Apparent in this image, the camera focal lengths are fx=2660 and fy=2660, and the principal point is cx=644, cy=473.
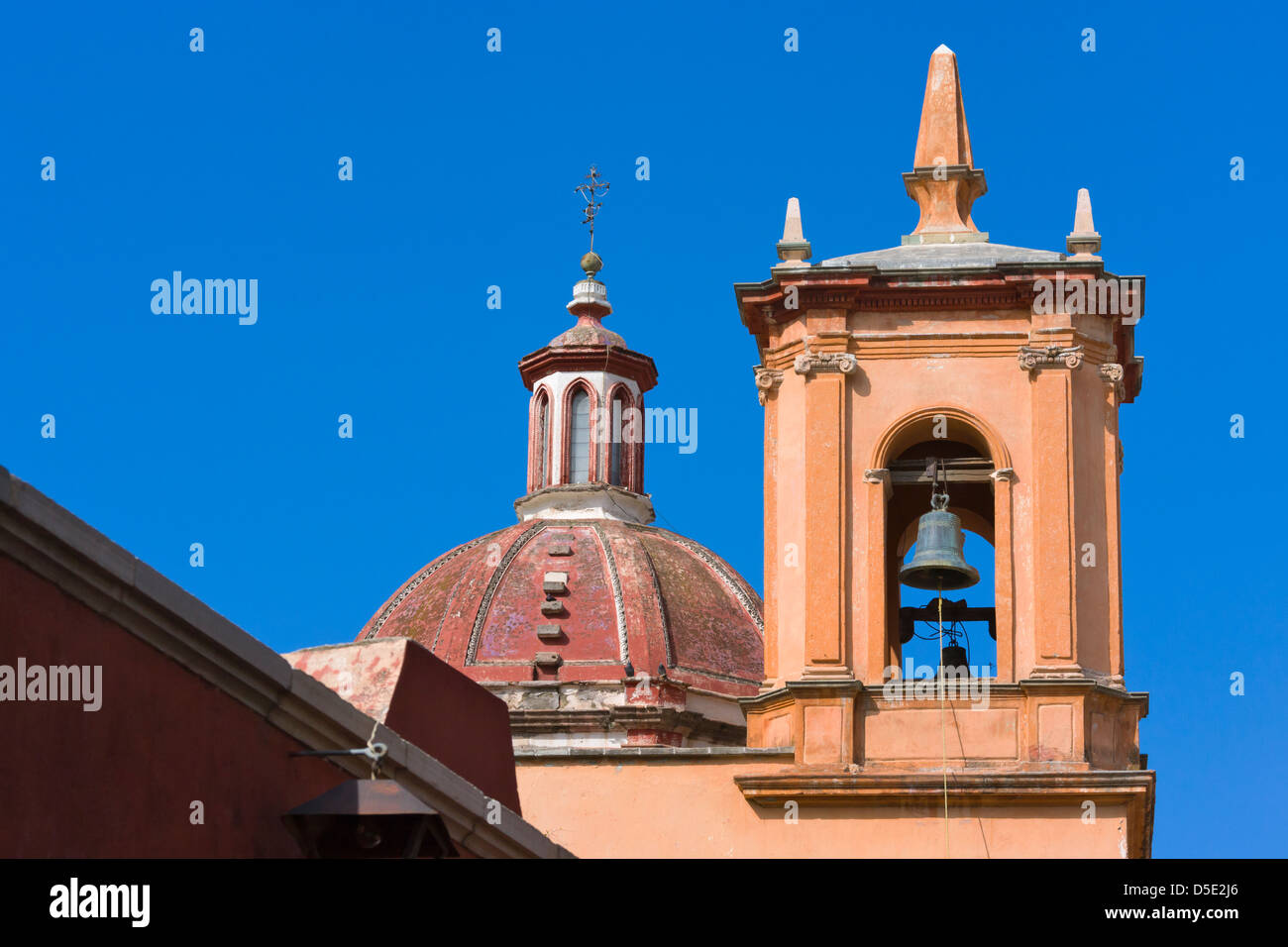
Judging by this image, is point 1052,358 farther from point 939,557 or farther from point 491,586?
point 491,586

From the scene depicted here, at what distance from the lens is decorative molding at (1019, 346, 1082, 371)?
1981 centimetres

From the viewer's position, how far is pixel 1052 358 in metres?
19.8

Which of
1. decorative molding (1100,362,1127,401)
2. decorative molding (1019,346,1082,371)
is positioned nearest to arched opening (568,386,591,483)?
decorative molding (1100,362,1127,401)

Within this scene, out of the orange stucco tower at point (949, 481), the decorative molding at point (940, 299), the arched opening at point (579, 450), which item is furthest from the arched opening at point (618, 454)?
the decorative molding at point (940, 299)

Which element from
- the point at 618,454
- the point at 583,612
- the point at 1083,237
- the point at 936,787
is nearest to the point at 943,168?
the point at 1083,237

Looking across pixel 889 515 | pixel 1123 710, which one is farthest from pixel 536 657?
pixel 1123 710

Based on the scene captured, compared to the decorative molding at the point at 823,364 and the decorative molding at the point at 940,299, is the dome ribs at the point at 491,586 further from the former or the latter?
the decorative molding at the point at 940,299

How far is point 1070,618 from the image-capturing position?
754 inches

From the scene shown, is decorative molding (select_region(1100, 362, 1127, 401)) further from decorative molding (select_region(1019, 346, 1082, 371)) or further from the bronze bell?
the bronze bell

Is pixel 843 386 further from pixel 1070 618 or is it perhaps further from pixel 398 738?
pixel 398 738

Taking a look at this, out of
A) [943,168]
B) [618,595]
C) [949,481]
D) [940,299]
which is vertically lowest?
[949,481]

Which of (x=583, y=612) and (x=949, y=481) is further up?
(x=583, y=612)

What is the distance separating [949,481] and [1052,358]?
4.58 ft

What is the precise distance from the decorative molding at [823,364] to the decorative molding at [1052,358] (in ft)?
4.31
